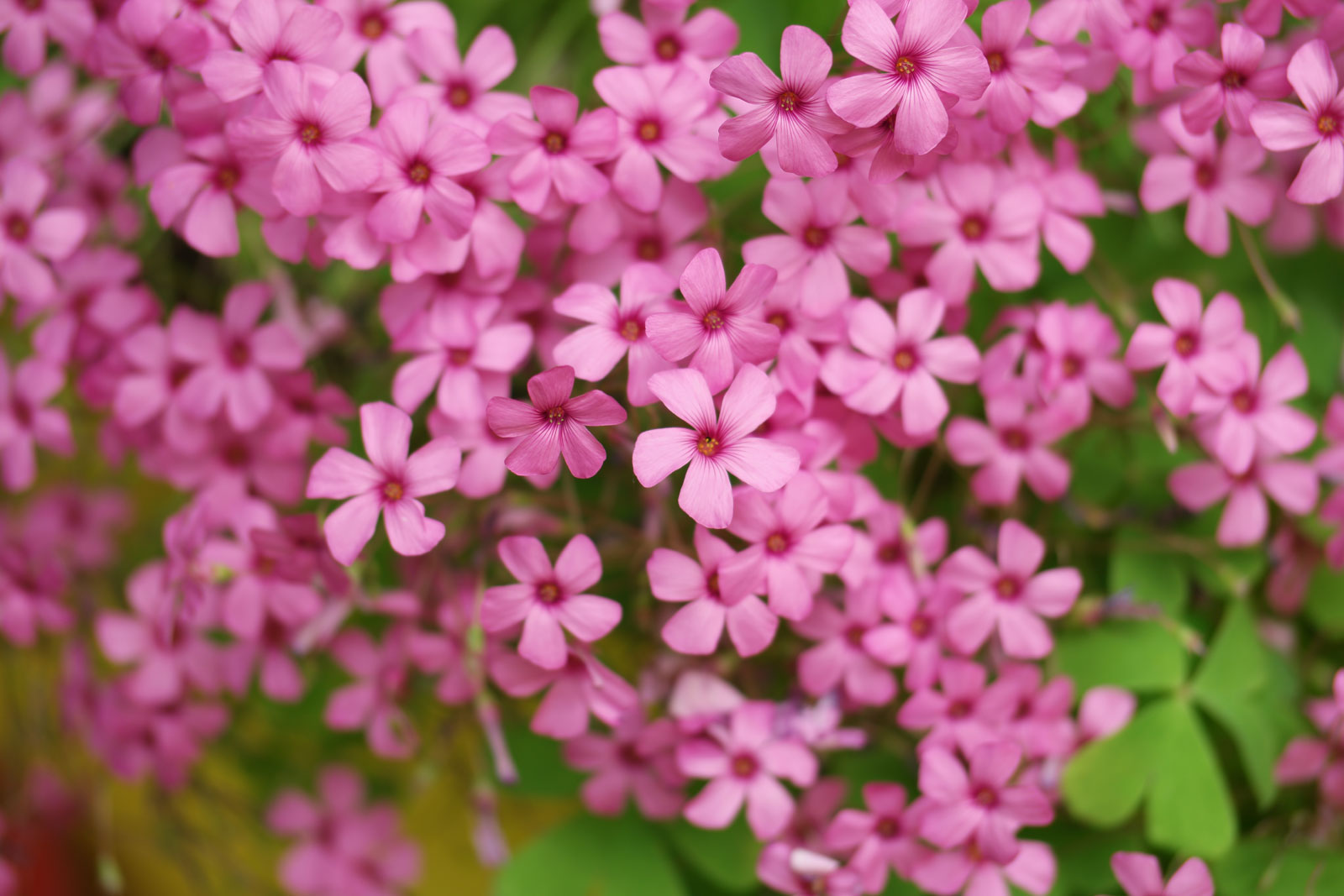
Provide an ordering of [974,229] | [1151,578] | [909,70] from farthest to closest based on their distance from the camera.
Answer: [1151,578] → [974,229] → [909,70]

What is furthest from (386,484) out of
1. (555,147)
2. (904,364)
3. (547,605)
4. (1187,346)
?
(1187,346)

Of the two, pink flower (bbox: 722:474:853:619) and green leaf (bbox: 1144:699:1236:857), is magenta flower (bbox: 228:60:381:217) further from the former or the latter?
green leaf (bbox: 1144:699:1236:857)

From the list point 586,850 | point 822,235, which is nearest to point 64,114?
point 822,235

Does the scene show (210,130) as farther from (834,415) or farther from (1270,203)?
(1270,203)

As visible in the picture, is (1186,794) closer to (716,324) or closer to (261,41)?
(716,324)

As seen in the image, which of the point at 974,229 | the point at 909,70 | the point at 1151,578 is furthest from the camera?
the point at 1151,578

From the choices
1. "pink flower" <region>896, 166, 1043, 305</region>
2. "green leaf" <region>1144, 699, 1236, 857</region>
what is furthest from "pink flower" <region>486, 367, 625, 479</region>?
"green leaf" <region>1144, 699, 1236, 857</region>

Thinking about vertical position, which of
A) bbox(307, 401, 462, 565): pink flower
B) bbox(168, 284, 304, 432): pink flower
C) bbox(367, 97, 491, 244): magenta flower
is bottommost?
bbox(168, 284, 304, 432): pink flower
